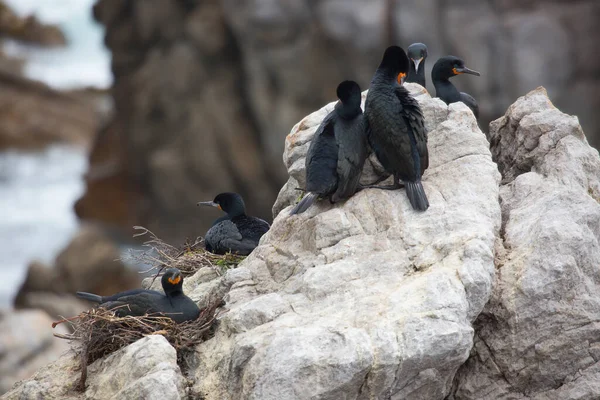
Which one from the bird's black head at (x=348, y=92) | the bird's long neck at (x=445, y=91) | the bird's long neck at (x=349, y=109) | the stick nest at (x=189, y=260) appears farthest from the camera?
the bird's long neck at (x=445, y=91)

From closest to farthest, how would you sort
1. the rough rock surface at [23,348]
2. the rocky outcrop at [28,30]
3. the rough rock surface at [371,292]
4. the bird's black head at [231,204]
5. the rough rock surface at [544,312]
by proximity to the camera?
1. the rough rock surface at [371,292]
2. the rough rock surface at [544,312]
3. the bird's black head at [231,204]
4. the rough rock surface at [23,348]
5. the rocky outcrop at [28,30]

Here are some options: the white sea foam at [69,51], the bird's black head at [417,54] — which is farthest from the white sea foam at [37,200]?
the bird's black head at [417,54]

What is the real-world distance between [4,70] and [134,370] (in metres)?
25.4

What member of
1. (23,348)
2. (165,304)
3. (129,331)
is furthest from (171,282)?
(23,348)

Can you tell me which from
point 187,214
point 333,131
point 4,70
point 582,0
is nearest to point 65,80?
point 4,70

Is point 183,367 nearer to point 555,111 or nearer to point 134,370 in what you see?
point 134,370

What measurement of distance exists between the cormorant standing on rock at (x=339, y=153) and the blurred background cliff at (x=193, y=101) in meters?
8.45

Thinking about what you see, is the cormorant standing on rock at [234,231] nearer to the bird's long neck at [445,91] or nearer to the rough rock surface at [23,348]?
the bird's long neck at [445,91]

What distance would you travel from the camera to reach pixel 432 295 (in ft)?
18.3

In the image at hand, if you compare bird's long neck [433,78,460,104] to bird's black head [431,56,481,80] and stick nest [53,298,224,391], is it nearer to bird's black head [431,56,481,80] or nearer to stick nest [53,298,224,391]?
bird's black head [431,56,481,80]

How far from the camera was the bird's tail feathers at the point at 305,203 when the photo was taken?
660 cm

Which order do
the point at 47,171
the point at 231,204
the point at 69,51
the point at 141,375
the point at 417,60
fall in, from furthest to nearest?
the point at 69,51 → the point at 47,171 → the point at 231,204 → the point at 417,60 → the point at 141,375

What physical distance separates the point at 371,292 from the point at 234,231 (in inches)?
106

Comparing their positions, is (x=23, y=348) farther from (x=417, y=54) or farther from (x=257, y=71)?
(x=257, y=71)
